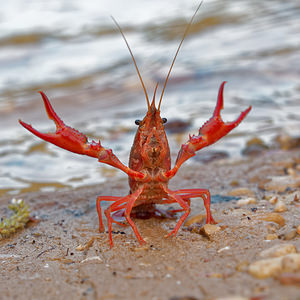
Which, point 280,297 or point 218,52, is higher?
point 218,52

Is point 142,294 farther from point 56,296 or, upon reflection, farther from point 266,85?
point 266,85

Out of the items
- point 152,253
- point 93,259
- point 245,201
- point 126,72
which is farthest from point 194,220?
point 126,72

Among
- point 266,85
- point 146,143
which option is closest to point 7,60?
point 266,85

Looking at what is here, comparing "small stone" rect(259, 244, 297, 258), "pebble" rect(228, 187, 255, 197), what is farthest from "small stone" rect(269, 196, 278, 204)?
"small stone" rect(259, 244, 297, 258)

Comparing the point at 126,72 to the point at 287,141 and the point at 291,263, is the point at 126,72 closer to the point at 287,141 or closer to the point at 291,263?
the point at 287,141

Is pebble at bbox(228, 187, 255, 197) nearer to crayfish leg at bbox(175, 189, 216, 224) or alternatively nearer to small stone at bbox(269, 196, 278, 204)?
small stone at bbox(269, 196, 278, 204)

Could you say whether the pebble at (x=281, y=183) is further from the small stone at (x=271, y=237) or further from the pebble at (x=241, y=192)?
the small stone at (x=271, y=237)

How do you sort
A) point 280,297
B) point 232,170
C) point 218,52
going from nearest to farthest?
point 280,297 < point 232,170 < point 218,52
